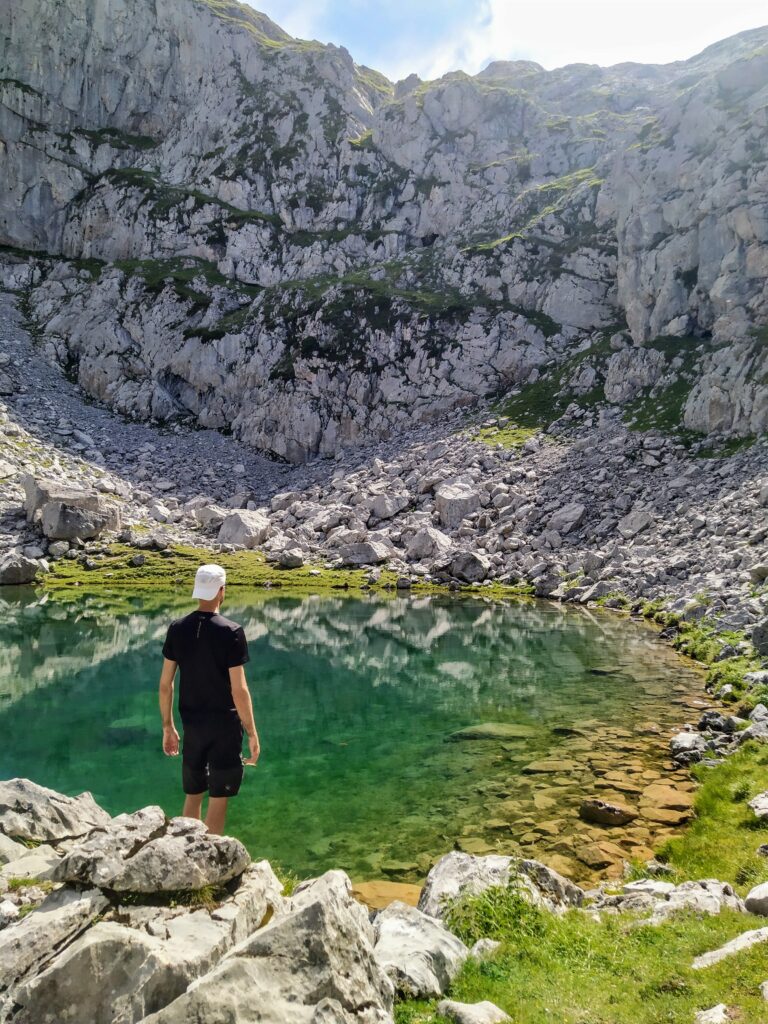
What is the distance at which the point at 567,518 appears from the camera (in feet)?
231

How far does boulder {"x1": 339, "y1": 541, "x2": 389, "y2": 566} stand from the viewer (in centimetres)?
7706

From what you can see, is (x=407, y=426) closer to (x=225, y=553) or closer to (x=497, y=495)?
(x=497, y=495)

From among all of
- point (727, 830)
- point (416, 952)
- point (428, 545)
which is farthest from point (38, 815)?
point (428, 545)

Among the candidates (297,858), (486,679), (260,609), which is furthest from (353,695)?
(260,609)

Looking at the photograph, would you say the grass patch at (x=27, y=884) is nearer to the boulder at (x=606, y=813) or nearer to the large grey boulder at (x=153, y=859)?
the large grey boulder at (x=153, y=859)

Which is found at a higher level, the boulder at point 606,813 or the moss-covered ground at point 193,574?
the boulder at point 606,813

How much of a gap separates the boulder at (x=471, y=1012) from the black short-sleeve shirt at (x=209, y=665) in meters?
4.54

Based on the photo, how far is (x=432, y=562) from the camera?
7344 cm

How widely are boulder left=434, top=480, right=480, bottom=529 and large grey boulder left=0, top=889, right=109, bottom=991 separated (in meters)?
74.7

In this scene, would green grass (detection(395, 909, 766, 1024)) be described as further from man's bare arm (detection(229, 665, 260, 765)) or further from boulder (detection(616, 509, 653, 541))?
boulder (detection(616, 509, 653, 541))

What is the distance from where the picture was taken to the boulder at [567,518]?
69625mm

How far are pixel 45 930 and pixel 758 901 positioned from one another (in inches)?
362

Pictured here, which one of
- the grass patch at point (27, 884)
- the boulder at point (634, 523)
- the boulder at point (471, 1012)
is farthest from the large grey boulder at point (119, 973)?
the boulder at point (634, 523)

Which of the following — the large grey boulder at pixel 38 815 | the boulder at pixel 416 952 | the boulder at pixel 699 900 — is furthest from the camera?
the large grey boulder at pixel 38 815
